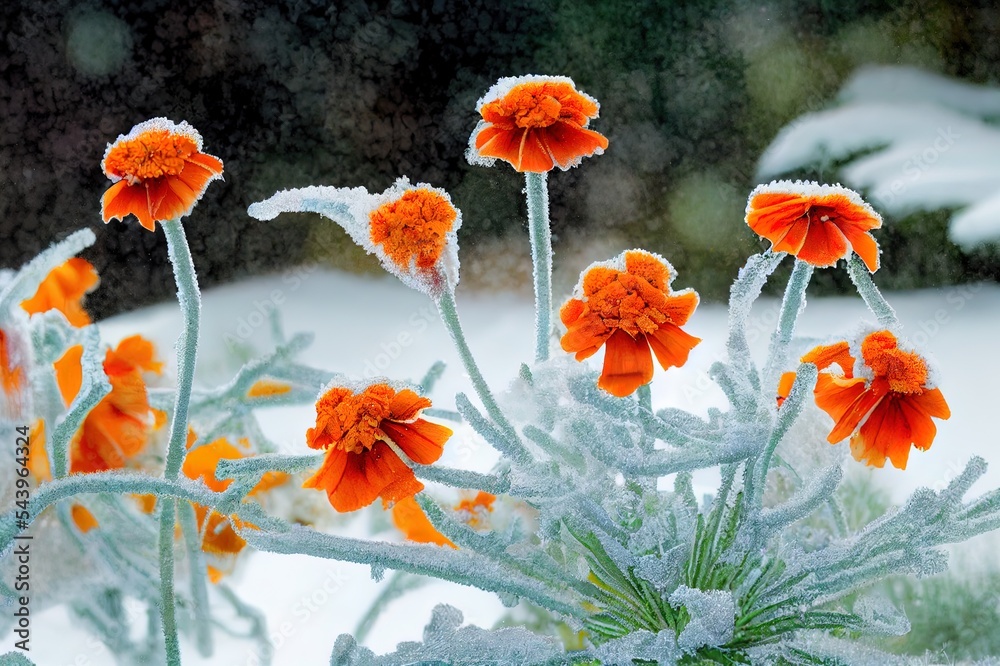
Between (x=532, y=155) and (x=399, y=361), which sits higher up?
(x=399, y=361)

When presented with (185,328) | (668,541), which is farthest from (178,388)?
(668,541)

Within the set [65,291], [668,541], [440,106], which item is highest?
[440,106]

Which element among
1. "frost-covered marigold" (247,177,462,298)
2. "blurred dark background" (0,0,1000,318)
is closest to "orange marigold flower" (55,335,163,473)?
"frost-covered marigold" (247,177,462,298)

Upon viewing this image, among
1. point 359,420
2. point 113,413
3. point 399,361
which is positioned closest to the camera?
point 359,420

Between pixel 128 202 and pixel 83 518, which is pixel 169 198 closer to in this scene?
pixel 128 202

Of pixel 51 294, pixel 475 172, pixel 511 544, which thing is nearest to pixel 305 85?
pixel 475 172

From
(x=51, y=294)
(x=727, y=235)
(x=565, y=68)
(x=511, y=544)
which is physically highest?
(x=565, y=68)

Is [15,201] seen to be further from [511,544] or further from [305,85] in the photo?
[511,544]
